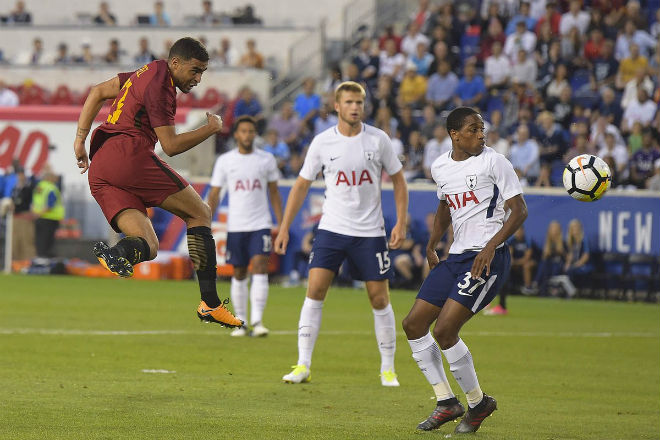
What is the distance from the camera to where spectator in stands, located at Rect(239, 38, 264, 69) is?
3241 cm

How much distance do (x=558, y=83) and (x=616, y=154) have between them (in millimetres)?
2850

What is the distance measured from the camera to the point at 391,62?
2883 cm

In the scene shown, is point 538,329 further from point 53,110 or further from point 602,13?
point 53,110

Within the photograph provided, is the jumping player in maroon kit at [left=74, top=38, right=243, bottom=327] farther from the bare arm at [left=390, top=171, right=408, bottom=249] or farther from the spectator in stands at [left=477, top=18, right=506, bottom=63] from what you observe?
the spectator in stands at [left=477, top=18, right=506, bottom=63]

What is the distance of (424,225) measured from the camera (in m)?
23.8

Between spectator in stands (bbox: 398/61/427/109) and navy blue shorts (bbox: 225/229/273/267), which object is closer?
navy blue shorts (bbox: 225/229/273/267)

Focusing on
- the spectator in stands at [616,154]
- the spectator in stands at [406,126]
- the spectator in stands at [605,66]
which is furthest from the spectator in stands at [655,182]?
the spectator in stands at [406,126]

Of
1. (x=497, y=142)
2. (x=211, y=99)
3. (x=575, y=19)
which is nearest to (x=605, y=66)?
(x=575, y=19)

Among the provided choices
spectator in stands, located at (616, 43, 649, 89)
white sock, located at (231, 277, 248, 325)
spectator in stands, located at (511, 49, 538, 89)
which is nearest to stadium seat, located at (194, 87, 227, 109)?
spectator in stands, located at (511, 49, 538, 89)

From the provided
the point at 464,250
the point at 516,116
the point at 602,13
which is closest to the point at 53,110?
the point at 516,116

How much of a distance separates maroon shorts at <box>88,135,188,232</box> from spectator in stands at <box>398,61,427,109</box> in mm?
18780

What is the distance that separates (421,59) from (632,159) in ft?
22.0

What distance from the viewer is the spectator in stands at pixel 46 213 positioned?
1065 inches

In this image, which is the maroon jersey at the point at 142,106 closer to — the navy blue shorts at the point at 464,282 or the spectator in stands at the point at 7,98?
the navy blue shorts at the point at 464,282
